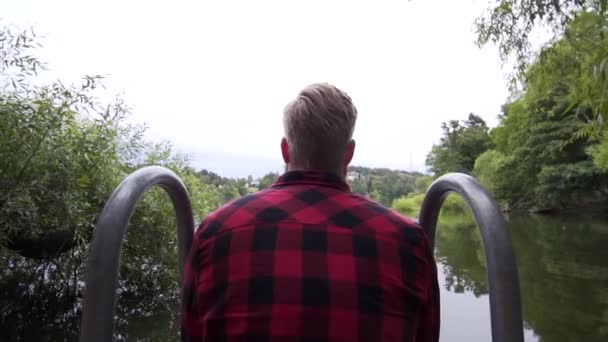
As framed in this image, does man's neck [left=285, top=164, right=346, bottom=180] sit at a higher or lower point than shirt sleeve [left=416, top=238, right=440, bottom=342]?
higher

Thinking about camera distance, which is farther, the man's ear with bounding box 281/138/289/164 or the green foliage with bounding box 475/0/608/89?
the green foliage with bounding box 475/0/608/89

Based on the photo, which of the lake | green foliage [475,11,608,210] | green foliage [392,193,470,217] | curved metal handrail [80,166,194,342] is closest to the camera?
curved metal handrail [80,166,194,342]

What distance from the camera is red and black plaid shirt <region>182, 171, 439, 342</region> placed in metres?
1.07

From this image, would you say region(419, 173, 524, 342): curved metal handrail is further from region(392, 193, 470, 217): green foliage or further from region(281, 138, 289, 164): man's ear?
region(281, 138, 289, 164): man's ear

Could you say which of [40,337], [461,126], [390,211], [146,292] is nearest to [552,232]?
[146,292]

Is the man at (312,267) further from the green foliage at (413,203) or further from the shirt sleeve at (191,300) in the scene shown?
the green foliage at (413,203)

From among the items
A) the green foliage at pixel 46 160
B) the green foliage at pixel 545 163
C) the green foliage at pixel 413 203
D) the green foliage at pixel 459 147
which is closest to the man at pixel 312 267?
the green foliage at pixel 413 203

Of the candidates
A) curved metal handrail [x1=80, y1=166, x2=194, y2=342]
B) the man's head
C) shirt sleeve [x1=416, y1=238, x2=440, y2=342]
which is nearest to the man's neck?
the man's head

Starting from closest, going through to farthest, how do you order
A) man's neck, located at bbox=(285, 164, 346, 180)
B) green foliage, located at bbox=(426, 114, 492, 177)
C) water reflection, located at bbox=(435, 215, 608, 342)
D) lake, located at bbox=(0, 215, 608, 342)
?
man's neck, located at bbox=(285, 164, 346, 180) < lake, located at bbox=(0, 215, 608, 342) < water reflection, located at bbox=(435, 215, 608, 342) < green foliage, located at bbox=(426, 114, 492, 177)

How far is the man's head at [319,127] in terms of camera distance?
124 centimetres

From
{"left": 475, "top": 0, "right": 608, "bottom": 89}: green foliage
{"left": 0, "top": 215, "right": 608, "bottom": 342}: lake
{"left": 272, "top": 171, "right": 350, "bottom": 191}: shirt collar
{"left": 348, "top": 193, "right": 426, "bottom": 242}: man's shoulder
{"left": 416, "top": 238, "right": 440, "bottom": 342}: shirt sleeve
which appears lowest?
{"left": 0, "top": 215, "right": 608, "bottom": 342}: lake

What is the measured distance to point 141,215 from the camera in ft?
19.3

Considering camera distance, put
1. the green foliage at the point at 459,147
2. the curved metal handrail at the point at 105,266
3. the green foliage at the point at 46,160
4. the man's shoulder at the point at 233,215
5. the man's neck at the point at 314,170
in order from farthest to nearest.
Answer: the green foliage at the point at 459,147 → the green foliage at the point at 46,160 → the man's neck at the point at 314,170 → the man's shoulder at the point at 233,215 → the curved metal handrail at the point at 105,266

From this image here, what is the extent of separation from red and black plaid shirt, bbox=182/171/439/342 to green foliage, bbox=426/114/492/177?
42917 mm
